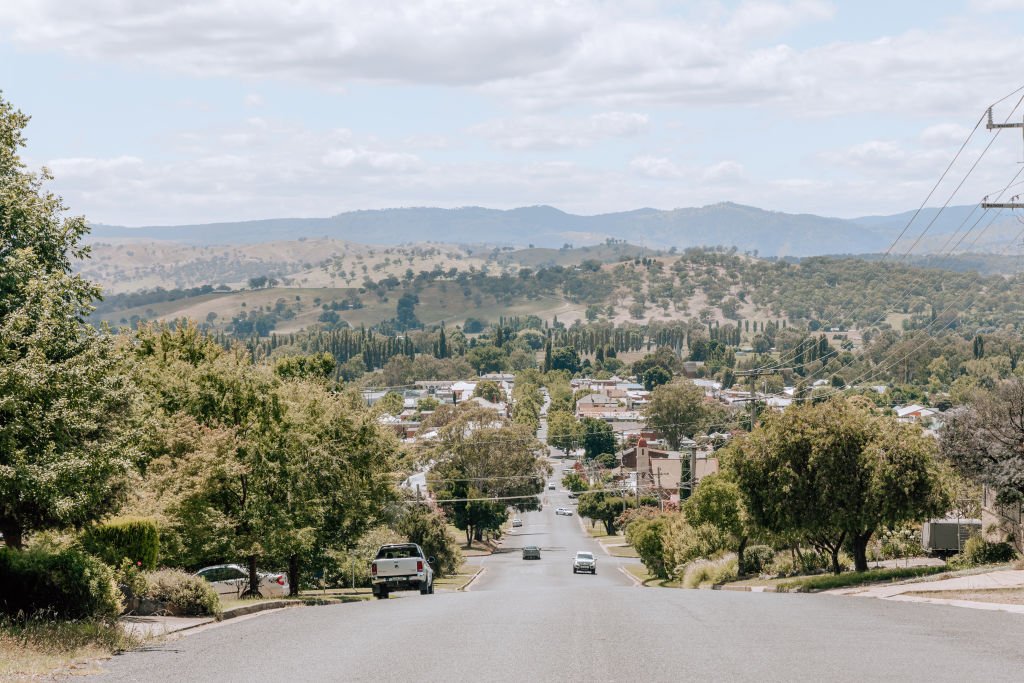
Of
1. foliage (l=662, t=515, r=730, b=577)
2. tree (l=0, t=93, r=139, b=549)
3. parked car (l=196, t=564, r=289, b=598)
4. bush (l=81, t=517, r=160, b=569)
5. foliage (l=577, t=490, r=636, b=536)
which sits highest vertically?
tree (l=0, t=93, r=139, b=549)

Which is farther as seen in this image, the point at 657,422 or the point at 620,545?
the point at 657,422

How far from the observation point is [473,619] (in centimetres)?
1902

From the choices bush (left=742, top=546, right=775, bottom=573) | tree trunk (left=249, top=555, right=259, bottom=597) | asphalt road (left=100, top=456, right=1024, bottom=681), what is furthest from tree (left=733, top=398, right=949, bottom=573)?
tree trunk (left=249, top=555, right=259, bottom=597)

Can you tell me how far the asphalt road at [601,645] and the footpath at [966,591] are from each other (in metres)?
1.48

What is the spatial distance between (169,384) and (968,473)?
26844 mm

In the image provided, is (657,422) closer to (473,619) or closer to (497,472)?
(497,472)

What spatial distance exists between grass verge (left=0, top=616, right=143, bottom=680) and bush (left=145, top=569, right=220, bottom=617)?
13.2 feet

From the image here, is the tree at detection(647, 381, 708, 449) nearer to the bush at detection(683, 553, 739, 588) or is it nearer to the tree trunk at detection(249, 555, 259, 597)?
the bush at detection(683, 553, 739, 588)

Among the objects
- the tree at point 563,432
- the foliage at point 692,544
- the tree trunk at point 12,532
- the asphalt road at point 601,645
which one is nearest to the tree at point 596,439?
the tree at point 563,432

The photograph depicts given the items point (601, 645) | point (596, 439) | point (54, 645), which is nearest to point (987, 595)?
point (601, 645)

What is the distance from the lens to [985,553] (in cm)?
3394

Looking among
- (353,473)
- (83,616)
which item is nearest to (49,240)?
(83,616)

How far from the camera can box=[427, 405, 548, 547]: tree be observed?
94750mm

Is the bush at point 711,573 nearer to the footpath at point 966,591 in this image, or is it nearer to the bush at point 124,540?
the footpath at point 966,591
